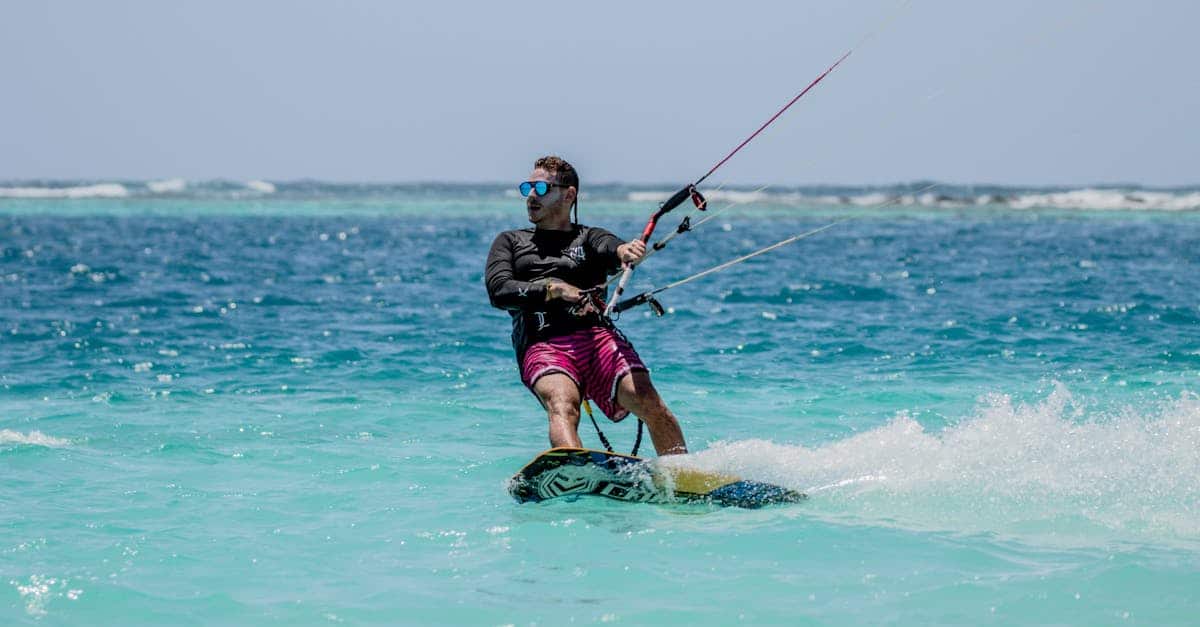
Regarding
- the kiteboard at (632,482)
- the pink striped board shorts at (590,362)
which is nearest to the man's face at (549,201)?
the pink striped board shorts at (590,362)

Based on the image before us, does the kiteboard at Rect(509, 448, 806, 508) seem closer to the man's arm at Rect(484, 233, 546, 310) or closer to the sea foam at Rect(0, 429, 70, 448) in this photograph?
the man's arm at Rect(484, 233, 546, 310)

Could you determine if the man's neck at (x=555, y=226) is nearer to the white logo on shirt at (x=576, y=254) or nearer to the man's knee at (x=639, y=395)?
the white logo on shirt at (x=576, y=254)

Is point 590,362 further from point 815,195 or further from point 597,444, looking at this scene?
point 815,195

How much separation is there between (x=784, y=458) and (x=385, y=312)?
1254cm

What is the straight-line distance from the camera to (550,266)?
26.6 feet

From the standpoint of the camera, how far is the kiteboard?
24.6 feet

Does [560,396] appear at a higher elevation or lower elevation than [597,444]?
higher

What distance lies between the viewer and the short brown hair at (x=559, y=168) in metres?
8.06

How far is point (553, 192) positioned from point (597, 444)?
2836 millimetres

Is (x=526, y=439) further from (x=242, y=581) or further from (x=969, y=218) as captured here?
(x=969, y=218)

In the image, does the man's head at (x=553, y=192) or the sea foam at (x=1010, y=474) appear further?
the man's head at (x=553, y=192)

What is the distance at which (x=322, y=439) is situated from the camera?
32.5ft

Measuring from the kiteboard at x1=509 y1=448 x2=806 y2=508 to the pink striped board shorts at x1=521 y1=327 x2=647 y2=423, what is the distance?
1.58 ft

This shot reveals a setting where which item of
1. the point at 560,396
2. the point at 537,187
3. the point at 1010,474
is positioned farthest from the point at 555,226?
the point at 1010,474
